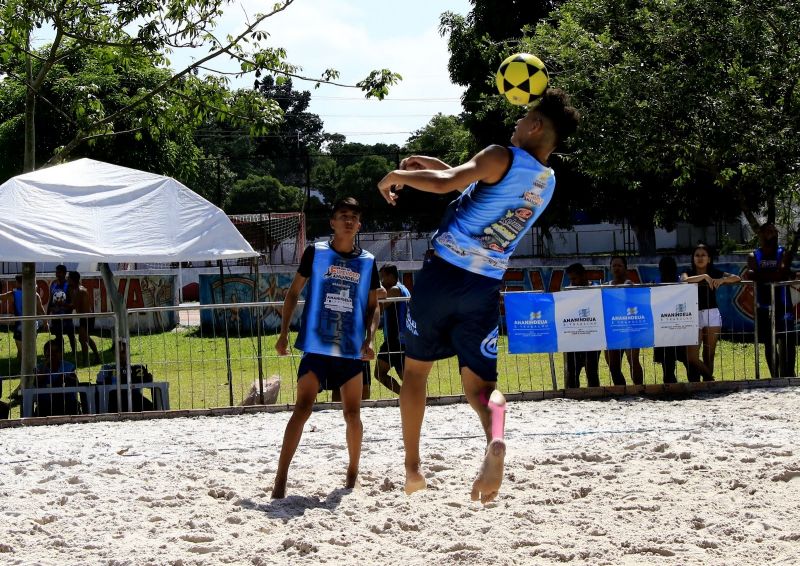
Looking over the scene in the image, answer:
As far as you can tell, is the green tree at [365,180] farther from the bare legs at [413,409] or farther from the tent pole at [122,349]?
the bare legs at [413,409]

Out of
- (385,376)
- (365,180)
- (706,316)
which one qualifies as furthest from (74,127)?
(365,180)

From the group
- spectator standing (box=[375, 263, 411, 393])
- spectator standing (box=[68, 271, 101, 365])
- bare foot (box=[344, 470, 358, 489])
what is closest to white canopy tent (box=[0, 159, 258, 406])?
spectator standing (box=[68, 271, 101, 365])

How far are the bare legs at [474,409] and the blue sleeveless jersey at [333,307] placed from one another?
1.36m

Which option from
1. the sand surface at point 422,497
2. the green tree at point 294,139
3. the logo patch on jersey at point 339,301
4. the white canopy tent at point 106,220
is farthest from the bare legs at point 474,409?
the green tree at point 294,139

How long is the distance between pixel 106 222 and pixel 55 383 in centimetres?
200

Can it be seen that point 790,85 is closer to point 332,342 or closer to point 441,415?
point 441,415

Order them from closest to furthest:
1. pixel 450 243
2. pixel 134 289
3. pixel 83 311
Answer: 1. pixel 450 243
2. pixel 83 311
3. pixel 134 289

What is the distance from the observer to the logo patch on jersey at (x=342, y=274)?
6.77 meters

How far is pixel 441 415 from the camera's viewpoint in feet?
33.2

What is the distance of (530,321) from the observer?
11.5 m

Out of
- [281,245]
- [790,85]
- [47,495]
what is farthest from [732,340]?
[281,245]

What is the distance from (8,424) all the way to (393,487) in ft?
17.7

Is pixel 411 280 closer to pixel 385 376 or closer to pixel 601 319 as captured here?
pixel 385 376

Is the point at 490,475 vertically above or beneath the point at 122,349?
beneath
